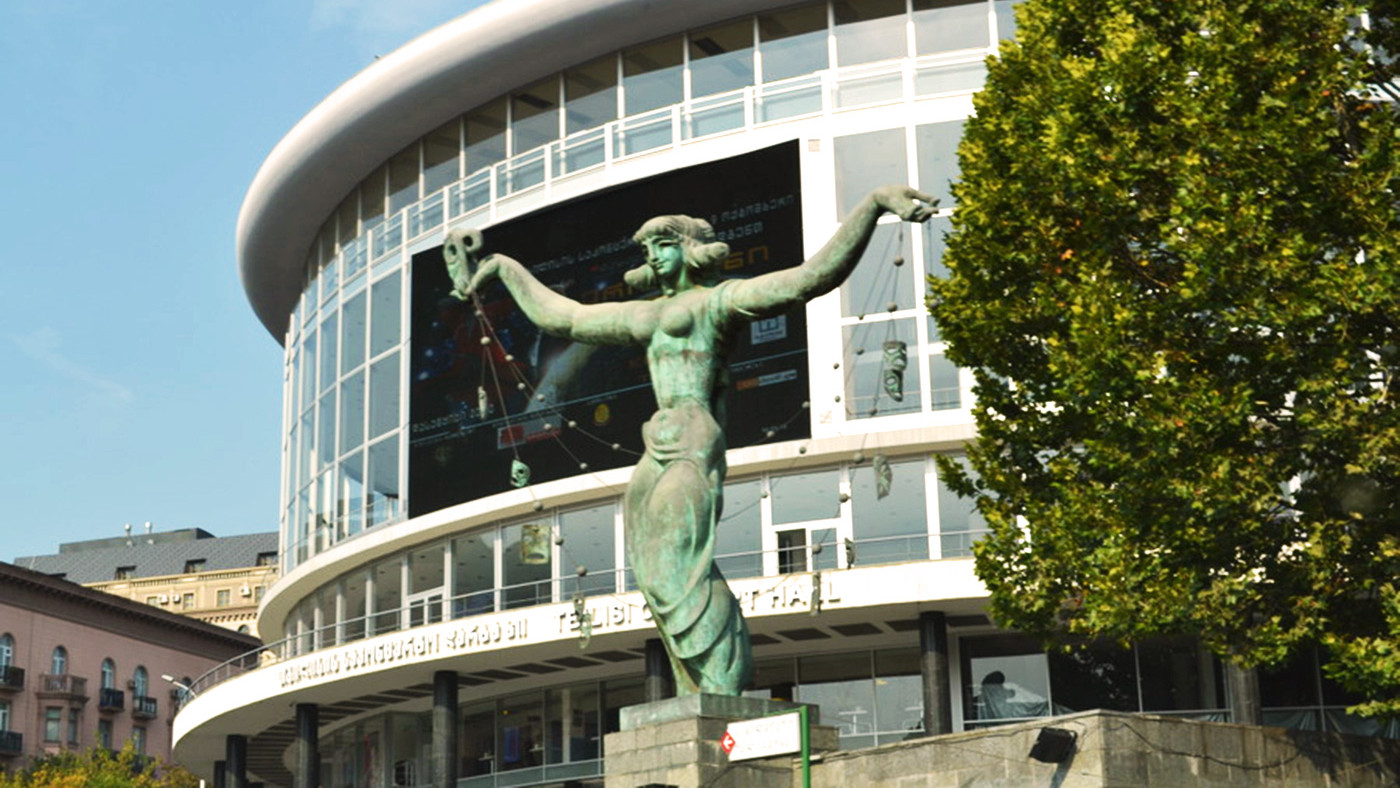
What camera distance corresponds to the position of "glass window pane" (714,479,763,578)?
35.8 m

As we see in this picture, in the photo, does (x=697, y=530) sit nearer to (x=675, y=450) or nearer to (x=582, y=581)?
(x=675, y=450)

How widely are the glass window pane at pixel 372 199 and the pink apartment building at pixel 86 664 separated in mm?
38119

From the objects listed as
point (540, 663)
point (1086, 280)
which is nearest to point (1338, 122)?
point (1086, 280)

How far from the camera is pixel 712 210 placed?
37.8 meters

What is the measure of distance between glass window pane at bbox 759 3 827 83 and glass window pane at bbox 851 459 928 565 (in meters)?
8.33

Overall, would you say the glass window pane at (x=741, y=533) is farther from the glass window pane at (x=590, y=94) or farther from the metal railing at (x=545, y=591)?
the glass window pane at (x=590, y=94)

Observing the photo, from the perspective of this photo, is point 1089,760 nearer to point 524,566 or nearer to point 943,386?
point 943,386

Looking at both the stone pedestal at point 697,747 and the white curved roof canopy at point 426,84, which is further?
the white curved roof canopy at point 426,84

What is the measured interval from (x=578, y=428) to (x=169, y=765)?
52.3 metres

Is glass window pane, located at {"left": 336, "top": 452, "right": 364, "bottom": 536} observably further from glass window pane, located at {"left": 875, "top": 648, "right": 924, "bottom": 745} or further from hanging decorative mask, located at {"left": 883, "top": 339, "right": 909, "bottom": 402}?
hanging decorative mask, located at {"left": 883, "top": 339, "right": 909, "bottom": 402}

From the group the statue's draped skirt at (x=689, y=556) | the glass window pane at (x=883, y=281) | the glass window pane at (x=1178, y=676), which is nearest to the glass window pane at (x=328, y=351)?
the glass window pane at (x=883, y=281)

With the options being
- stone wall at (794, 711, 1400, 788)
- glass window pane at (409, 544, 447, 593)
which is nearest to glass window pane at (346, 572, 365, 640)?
glass window pane at (409, 544, 447, 593)

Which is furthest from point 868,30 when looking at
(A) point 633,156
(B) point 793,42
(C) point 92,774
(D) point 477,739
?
(C) point 92,774

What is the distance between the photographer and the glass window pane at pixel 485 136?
41.8 m
